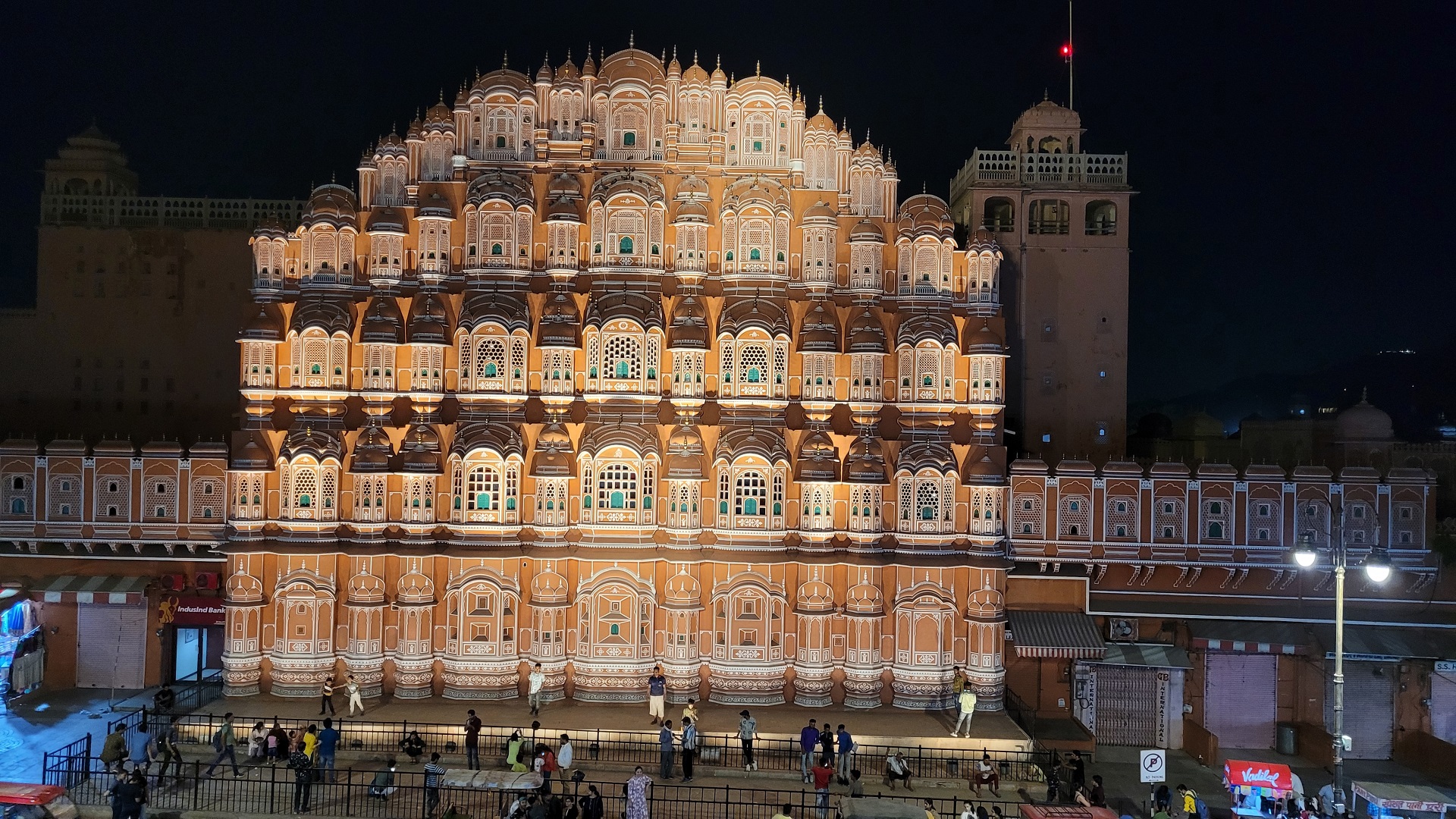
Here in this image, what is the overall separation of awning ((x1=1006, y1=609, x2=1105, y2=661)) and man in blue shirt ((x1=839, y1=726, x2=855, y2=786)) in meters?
6.90

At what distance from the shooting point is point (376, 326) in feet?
89.0

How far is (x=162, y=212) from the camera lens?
36750mm

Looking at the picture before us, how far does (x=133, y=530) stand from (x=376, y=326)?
31.0 feet

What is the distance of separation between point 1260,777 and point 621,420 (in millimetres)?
16780

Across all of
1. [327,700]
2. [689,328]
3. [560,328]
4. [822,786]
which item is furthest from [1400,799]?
[327,700]

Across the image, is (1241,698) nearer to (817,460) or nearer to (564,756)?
(817,460)

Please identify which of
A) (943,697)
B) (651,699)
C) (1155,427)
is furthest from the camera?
(1155,427)

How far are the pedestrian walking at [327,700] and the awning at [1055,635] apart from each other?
57.6 ft

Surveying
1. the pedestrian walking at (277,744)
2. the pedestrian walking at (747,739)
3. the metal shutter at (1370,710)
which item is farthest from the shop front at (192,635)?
the metal shutter at (1370,710)

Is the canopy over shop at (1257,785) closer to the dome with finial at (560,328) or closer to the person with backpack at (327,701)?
the dome with finial at (560,328)

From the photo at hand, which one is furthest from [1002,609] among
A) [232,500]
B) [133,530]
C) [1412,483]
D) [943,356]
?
[133,530]

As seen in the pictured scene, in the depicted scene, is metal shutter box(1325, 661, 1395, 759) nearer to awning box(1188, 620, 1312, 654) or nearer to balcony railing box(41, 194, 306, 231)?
awning box(1188, 620, 1312, 654)

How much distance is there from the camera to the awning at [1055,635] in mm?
26781

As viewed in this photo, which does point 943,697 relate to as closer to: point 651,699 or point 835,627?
point 835,627
